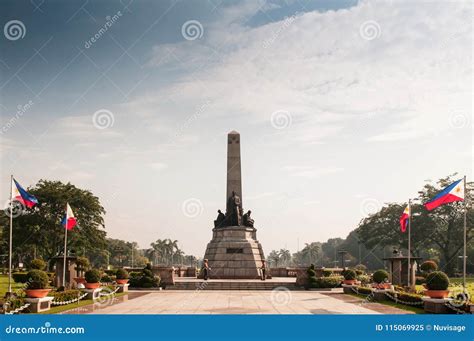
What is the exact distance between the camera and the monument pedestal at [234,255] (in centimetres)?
4259

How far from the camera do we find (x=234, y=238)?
44.1 m

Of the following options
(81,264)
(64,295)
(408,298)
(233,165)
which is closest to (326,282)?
(408,298)

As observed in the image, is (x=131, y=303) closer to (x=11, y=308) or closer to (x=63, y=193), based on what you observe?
(x=11, y=308)

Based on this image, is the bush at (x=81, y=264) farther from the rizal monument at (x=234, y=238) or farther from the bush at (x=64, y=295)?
the bush at (x=64, y=295)

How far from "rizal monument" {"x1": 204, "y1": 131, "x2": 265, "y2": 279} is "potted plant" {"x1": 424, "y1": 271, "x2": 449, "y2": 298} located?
24.1 metres

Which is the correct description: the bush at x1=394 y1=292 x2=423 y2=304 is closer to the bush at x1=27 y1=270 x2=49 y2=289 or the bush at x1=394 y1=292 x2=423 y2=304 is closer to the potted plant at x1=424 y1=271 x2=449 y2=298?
the potted plant at x1=424 y1=271 x2=449 y2=298

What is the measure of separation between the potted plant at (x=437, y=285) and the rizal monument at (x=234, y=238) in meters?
24.1

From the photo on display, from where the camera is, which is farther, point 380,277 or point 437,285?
point 380,277

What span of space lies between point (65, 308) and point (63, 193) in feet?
128

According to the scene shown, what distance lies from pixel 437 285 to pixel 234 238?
25984 mm

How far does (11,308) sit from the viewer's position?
18609mm

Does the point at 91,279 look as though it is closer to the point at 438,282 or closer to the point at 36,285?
the point at 36,285

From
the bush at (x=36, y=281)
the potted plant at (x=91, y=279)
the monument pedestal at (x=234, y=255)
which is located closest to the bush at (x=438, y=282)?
the bush at (x=36, y=281)

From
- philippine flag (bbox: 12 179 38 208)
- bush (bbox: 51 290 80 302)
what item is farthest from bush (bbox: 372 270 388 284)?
philippine flag (bbox: 12 179 38 208)
